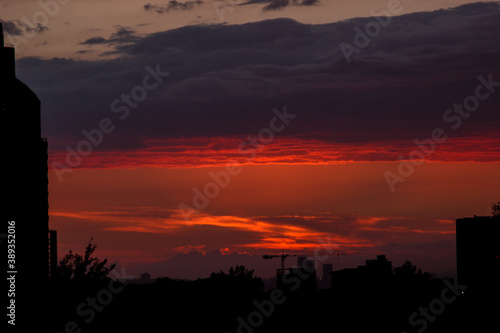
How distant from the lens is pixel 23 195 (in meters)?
78.2

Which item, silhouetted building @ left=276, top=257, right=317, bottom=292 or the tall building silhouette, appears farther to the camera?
the tall building silhouette

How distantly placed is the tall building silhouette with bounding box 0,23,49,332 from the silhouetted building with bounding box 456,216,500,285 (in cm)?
6303

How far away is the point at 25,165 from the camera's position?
8012cm

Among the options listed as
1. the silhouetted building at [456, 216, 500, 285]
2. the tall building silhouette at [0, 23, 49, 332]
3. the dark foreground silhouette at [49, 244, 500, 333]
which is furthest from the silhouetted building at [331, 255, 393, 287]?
the silhouetted building at [456, 216, 500, 285]

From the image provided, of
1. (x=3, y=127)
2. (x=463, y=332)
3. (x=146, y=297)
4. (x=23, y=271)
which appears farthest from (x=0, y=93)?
(x=463, y=332)

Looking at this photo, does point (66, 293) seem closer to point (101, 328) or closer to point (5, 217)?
point (5, 217)

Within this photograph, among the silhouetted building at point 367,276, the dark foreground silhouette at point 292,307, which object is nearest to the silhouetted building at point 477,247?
the silhouetted building at point 367,276

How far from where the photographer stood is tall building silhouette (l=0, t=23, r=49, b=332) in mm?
72375

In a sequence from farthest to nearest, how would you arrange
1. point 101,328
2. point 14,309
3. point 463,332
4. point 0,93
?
point 0,93, point 14,309, point 101,328, point 463,332

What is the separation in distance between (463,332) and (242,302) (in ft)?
63.7

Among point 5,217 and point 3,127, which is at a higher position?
point 3,127

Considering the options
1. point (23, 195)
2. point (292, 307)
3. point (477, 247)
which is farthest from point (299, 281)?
point (477, 247)

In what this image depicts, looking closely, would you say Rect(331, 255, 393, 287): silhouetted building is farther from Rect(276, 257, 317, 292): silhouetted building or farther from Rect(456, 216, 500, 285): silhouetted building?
Rect(456, 216, 500, 285): silhouetted building

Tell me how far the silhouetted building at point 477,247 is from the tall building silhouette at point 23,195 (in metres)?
63.0
